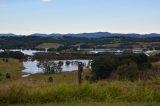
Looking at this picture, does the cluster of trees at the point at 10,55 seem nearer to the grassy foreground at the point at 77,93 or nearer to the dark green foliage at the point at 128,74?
the dark green foliage at the point at 128,74

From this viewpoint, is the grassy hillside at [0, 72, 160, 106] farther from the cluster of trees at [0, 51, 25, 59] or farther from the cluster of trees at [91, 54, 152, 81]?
the cluster of trees at [0, 51, 25, 59]

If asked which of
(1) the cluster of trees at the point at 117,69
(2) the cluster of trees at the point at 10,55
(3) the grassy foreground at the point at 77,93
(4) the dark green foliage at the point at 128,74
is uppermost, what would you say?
(3) the grassy foreground at the point at 77,93

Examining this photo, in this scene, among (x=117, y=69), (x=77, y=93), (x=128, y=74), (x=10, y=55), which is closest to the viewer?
(x=77, y=93)

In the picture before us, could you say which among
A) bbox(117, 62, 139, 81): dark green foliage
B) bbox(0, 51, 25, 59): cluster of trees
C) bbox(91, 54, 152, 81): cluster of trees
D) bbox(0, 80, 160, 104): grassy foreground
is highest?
bbox(0, 80, 160, 104): grassy foreground

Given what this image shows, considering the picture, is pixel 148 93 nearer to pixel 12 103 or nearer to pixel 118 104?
pixel 118 104

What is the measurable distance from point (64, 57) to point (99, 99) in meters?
152

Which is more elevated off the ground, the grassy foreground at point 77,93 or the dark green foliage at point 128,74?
the grassy foreground at point 77,93

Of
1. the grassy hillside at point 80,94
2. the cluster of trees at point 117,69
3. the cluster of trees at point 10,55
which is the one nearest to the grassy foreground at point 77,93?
the grassy hillside at point 80,94

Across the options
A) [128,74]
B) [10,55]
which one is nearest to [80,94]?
[128,74]

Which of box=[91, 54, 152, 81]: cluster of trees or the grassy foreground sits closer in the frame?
the grassy foreground

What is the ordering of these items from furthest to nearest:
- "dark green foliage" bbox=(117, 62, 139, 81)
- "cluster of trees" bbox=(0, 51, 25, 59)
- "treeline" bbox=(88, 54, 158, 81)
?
"cluster of trees" bbox=(0, 51, 25, 59), "treeline" bbox=(88, 54, 158, 81), "dark green foliage" bbox=(117, 62, 139, 81)

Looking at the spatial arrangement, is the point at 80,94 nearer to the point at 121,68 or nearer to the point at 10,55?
the point at 121,68

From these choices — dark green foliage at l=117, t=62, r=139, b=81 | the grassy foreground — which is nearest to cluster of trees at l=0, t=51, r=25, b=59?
dark green foliage at l=117, t=62, r=139, b=81

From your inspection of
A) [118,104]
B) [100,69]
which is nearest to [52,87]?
[118,104]
